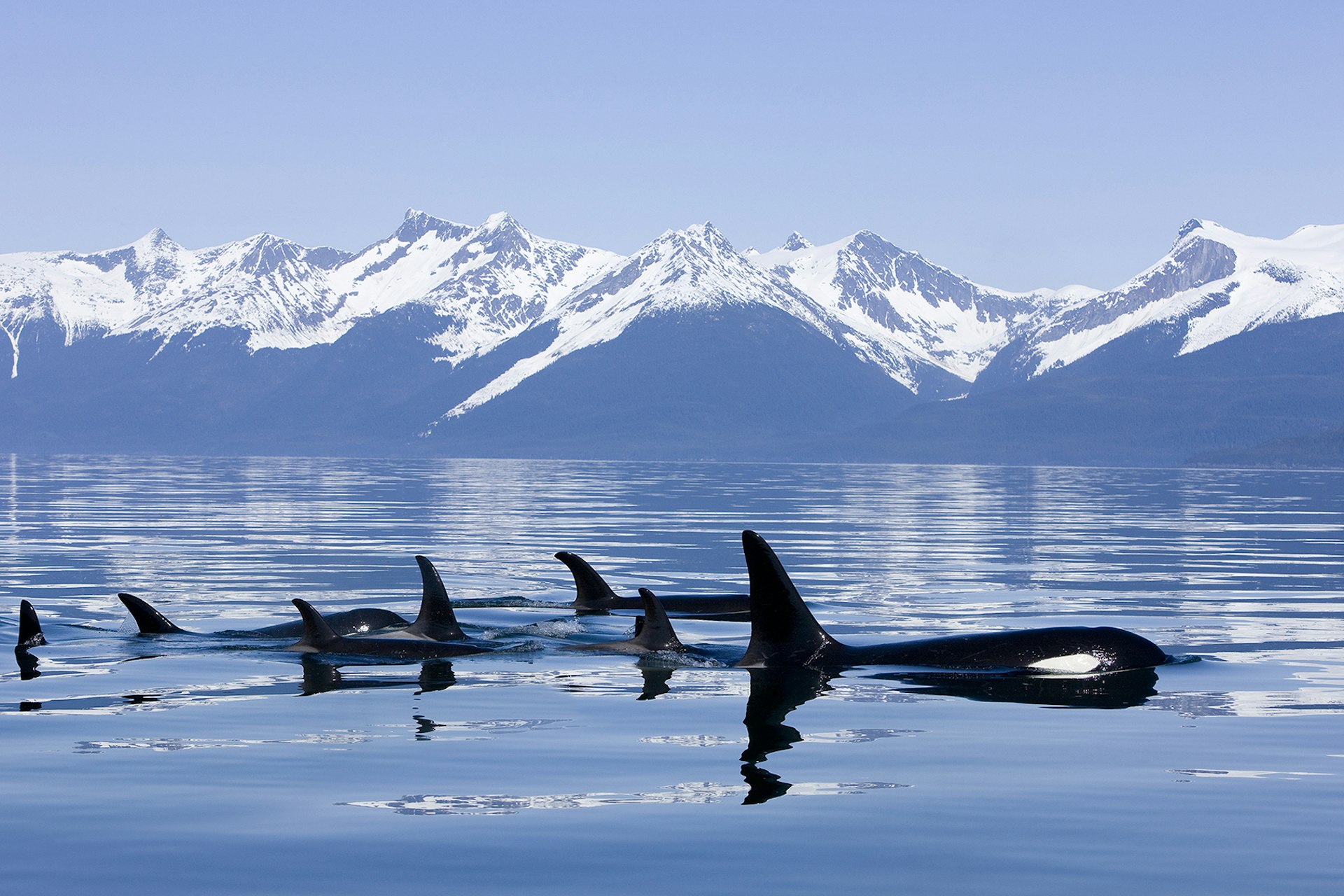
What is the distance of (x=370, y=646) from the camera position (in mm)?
25578

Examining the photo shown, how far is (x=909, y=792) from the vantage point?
15.1m

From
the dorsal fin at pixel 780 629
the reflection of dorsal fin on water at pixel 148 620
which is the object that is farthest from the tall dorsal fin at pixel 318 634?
the dorsal fin at pixel 780 629

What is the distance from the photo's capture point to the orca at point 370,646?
83.0 ft

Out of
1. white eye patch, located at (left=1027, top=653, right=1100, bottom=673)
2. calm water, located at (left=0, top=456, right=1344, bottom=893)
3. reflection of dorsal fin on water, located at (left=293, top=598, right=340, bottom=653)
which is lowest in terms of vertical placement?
calm water, located at (left=0, top=456, right=1344, bottom=893)

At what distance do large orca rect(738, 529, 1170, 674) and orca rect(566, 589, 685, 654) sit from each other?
65.4 inches

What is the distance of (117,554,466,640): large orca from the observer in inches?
1049

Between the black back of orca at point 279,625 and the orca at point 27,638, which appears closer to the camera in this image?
the orca at point 27,638

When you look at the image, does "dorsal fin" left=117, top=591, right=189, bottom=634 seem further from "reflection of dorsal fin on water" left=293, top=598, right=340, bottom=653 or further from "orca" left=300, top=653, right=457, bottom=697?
"orca" left=300, top=653, right=457, bottom=697

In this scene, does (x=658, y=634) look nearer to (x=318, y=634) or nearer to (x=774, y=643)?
(x=774, y=643)

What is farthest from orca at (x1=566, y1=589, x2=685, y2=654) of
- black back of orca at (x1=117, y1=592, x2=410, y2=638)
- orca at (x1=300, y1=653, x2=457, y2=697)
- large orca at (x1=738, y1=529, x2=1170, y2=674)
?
black back of orca at (x1=117, y1=592, x2=410, y2=638)

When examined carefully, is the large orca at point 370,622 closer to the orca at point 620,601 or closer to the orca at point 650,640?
the orca at point 650,640

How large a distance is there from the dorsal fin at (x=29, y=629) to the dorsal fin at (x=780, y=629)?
10.9m

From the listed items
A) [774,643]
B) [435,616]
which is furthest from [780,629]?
[435,616]

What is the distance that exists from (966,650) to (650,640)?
4.89 meters
